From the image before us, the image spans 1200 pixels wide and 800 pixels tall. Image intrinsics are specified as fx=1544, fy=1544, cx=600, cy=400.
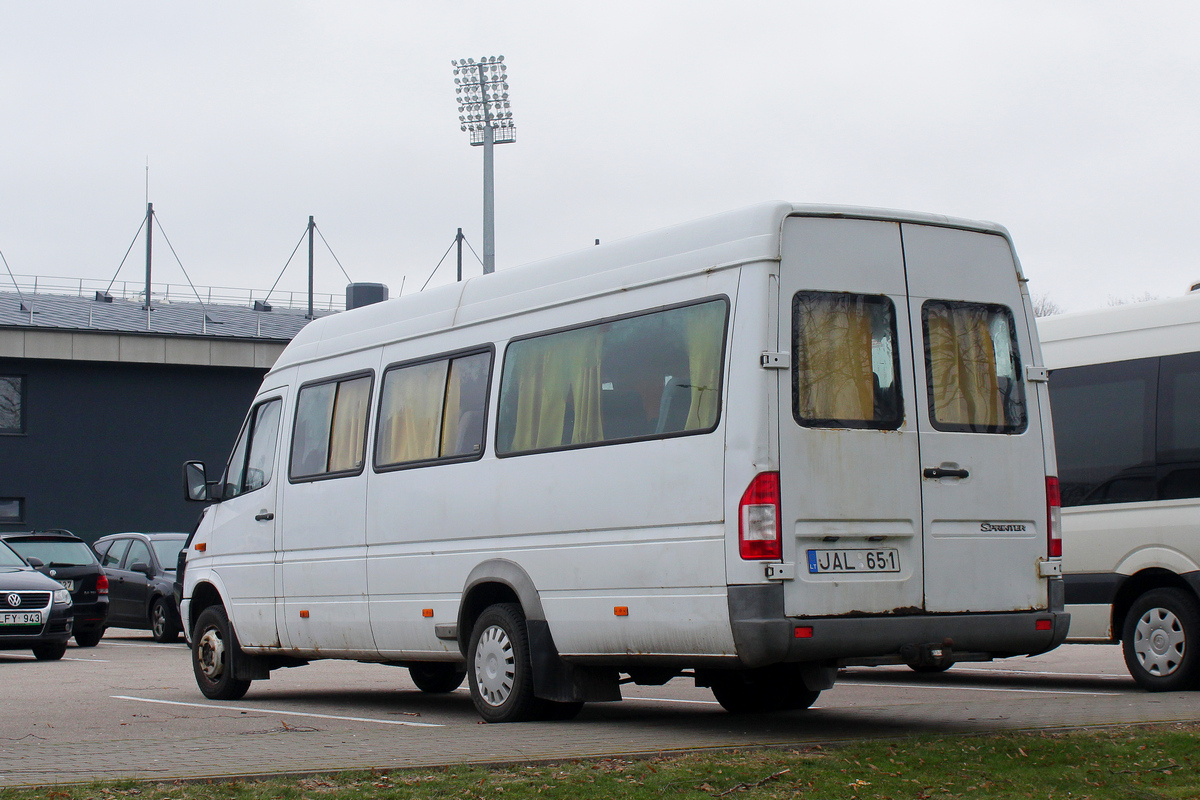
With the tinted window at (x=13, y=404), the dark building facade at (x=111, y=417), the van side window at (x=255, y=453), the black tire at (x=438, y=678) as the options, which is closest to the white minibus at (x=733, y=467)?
the van side window at (x=255, y=453)

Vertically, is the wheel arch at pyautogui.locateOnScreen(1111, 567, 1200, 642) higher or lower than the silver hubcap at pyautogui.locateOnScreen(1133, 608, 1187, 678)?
higher

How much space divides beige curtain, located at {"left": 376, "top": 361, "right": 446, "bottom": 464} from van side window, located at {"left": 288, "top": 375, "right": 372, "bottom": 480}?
28 centimetres

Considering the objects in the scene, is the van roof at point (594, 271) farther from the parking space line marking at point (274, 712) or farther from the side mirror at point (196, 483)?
the parking space line marking at point (274, 712)

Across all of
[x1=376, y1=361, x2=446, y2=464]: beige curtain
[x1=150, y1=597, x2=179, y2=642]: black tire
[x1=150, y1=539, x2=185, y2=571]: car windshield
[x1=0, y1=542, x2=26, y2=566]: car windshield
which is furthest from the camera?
[x1=150, y1=539, x2=185, y2=571]: car windshield

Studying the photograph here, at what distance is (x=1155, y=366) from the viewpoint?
11875 mm

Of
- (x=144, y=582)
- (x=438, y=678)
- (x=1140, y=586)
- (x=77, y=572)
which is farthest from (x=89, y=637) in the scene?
(x=1140, y=586)

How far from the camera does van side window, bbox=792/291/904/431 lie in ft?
26.2

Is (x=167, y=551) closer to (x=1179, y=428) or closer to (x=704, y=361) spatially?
(x=1179, y=428)

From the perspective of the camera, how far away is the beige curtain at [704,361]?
316 inches

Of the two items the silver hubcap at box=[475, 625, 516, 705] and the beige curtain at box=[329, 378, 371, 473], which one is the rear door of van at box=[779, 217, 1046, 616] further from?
the beige curtain at box=[329, 378, 371, 473]

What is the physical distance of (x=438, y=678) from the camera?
12.8 metres

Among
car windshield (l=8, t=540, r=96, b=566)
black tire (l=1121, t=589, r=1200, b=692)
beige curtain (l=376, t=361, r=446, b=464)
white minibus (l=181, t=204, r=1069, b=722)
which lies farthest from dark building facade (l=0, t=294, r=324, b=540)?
black tire (l=1121, t=589, r=1200, b=692)

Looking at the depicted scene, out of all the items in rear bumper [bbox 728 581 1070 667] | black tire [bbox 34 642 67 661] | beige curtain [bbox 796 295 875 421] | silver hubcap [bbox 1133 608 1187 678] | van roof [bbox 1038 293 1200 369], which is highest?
van roof [bbox 1038 293 1200 369]

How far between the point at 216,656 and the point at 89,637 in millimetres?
10129
